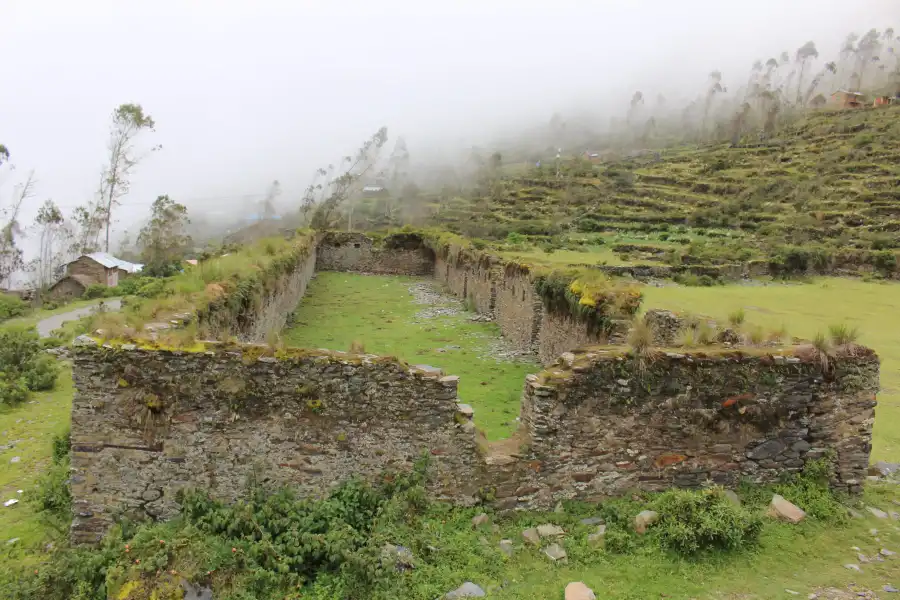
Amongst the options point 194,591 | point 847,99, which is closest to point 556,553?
point 194,591

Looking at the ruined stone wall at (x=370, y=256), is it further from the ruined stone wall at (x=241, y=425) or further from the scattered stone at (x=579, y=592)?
the scattered stone at (x=579, y=592)

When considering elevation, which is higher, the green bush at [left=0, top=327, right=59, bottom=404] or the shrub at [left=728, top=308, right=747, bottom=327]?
the shrub at [left=728, top=308, right=747, bottom=327]

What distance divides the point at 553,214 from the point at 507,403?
53.9 m

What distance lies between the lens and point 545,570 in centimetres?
596

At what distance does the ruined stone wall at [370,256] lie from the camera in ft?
111

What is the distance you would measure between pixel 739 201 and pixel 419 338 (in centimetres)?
5625

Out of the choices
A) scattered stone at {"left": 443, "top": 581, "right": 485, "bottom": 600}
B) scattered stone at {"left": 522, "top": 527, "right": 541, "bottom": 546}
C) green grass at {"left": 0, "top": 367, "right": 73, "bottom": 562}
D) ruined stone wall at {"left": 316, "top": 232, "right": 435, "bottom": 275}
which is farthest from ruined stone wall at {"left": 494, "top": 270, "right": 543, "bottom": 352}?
ruined stone wall at {"left": 316, "top": 232, "right": 435, "bottom": 275}

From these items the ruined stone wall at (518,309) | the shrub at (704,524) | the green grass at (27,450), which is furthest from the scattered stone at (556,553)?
the ruined stone wall at (518,309)

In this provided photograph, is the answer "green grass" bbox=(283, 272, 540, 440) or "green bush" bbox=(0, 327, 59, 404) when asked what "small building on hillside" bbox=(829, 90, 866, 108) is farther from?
"green bush" bbox=(0, 327, 59, 404)

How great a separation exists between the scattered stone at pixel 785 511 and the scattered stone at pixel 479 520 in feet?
11.1

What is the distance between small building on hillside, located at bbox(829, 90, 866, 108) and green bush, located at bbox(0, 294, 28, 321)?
11551cm

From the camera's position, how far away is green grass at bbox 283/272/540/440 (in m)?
10.4

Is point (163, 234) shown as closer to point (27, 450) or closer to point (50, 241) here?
point (50, 241)

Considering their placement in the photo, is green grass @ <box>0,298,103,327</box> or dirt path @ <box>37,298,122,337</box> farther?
green grass @ <box>0,298,103,327</box>
